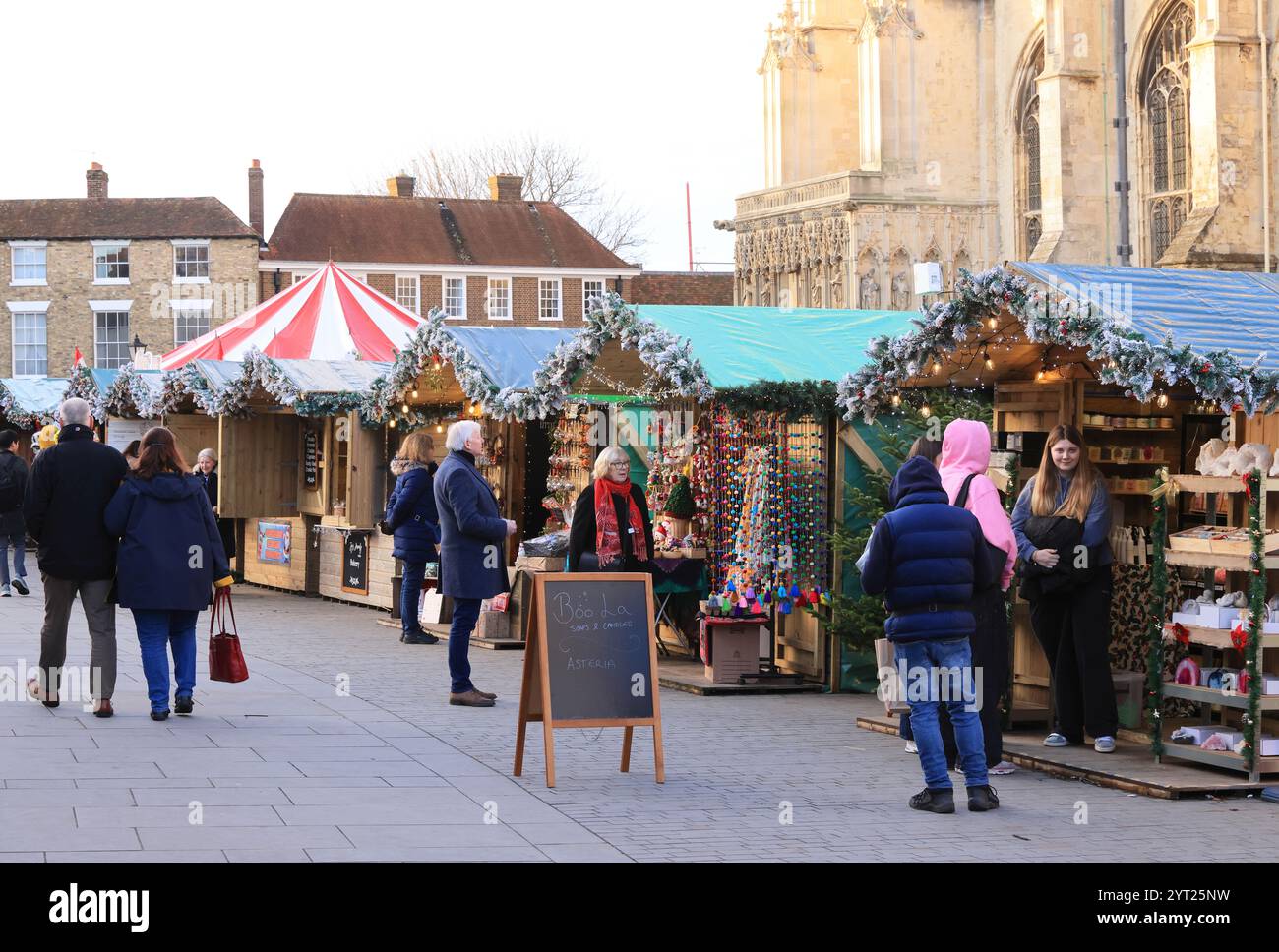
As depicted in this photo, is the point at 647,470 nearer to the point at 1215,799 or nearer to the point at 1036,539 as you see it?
the point at 1036,539

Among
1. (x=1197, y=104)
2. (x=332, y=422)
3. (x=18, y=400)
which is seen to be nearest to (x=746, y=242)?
(x=1197, y=104)

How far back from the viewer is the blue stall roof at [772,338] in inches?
549

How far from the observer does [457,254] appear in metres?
58.0

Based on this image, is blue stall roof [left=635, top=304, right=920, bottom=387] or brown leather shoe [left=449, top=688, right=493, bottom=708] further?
blue stall roof [left=635, top=304, right=920, bottom=387]

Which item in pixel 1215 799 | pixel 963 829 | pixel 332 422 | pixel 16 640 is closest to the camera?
pixel 963 829

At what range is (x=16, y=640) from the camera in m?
14.8

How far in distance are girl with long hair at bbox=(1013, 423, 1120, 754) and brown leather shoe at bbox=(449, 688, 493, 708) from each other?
11.7ft

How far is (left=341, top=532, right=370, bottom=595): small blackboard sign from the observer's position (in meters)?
19.2

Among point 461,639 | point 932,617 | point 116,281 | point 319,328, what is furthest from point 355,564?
point 116,281

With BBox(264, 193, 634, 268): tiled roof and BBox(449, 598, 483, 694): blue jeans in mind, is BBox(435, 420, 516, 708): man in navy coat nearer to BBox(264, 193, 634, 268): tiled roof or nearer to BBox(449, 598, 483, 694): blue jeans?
BBox(449, 598, 483, 694): blue jeans

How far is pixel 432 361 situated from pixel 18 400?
15342 mm

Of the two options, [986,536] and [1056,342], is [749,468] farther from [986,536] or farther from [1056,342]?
[986,536]

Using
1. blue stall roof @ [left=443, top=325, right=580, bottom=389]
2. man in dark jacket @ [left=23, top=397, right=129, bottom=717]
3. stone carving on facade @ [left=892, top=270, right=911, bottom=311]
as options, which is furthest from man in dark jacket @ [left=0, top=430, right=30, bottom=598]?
stone carving on facade @ [left=892, top=270, right=911, bottom=311]

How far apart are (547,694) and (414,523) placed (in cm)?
746
